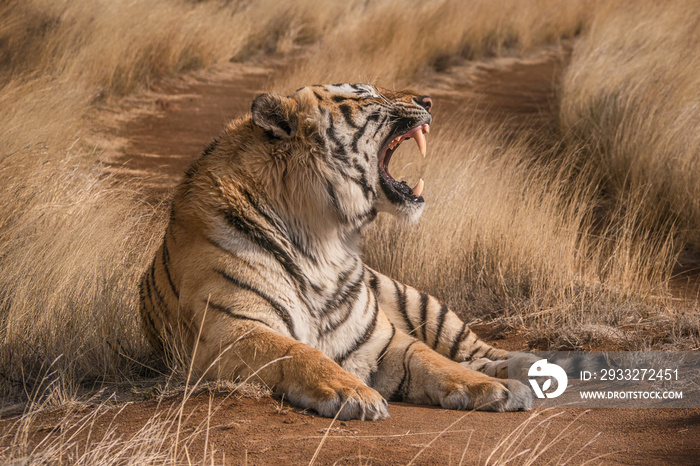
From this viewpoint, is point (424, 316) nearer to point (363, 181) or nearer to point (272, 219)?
point (363, 181)

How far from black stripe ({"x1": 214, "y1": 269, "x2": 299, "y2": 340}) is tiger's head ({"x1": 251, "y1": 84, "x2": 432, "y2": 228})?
1.53ft

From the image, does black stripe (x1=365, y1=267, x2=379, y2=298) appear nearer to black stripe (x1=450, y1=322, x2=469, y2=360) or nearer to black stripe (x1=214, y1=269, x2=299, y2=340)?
black stripe (x1=450, y1=322, x2=469, y2=360)

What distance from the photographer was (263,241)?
134 inches

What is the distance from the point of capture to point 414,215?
3738 mm

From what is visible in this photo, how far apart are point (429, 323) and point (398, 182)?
95cm

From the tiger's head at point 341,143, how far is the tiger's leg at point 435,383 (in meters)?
0.64

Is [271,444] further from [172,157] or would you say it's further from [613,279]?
[172,157]

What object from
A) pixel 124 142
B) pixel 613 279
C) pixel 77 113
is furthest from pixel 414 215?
pixel 124 142

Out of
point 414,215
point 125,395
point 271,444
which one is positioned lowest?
point 125,395

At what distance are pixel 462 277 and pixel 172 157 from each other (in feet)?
13.5

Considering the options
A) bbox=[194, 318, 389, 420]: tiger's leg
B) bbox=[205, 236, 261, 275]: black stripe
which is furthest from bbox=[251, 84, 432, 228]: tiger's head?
bbox=[194, 318, 389, 420]: tiger's leg

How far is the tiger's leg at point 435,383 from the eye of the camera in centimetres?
330

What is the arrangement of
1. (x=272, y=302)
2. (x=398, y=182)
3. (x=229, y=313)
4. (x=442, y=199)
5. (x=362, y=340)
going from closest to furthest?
(x=229, y=313)
(x=272, y=302)
(x=362, y=340)
(x=398, y=182)
(x=442, y=199)

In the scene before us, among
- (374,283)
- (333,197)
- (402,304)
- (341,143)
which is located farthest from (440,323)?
(341,143)
